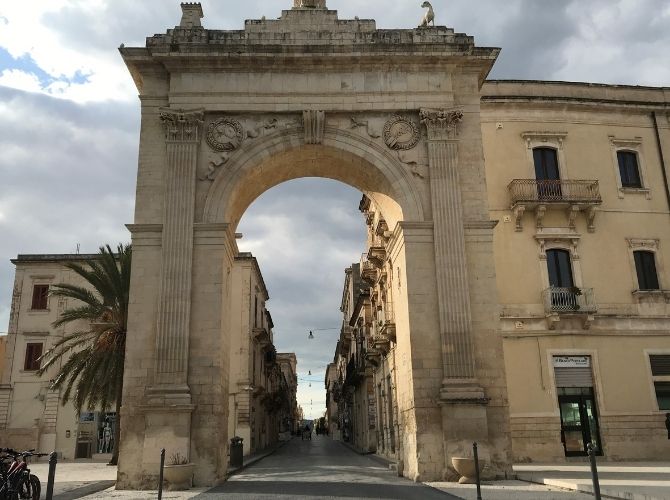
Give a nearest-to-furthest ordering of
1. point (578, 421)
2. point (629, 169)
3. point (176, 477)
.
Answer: point (176, 477) → point (578, 421) → point (629, 169)

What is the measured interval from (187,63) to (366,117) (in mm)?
5383

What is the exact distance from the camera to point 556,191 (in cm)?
2361

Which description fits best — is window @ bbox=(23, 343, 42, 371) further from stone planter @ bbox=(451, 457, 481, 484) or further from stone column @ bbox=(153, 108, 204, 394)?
stone planter @ bbox=(451, 457, 481, 484)

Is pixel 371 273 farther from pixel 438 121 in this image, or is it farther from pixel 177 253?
pixel 177 253

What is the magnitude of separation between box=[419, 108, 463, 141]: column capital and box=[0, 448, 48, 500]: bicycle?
1275 centimetres

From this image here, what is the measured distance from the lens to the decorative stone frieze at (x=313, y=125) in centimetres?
1823

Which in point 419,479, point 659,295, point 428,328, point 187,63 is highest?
point 187,63

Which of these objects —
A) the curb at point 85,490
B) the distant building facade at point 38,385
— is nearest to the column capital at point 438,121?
the curb at point 85,490

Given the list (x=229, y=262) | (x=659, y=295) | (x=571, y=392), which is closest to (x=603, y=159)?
(x=659, y=295)

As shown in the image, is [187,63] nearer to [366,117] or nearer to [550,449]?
[366,117]

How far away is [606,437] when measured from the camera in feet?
70.5

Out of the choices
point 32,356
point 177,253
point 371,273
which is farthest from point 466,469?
point 32,356

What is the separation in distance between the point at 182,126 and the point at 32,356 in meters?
21.1

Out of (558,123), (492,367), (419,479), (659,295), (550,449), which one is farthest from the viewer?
(558,123)
